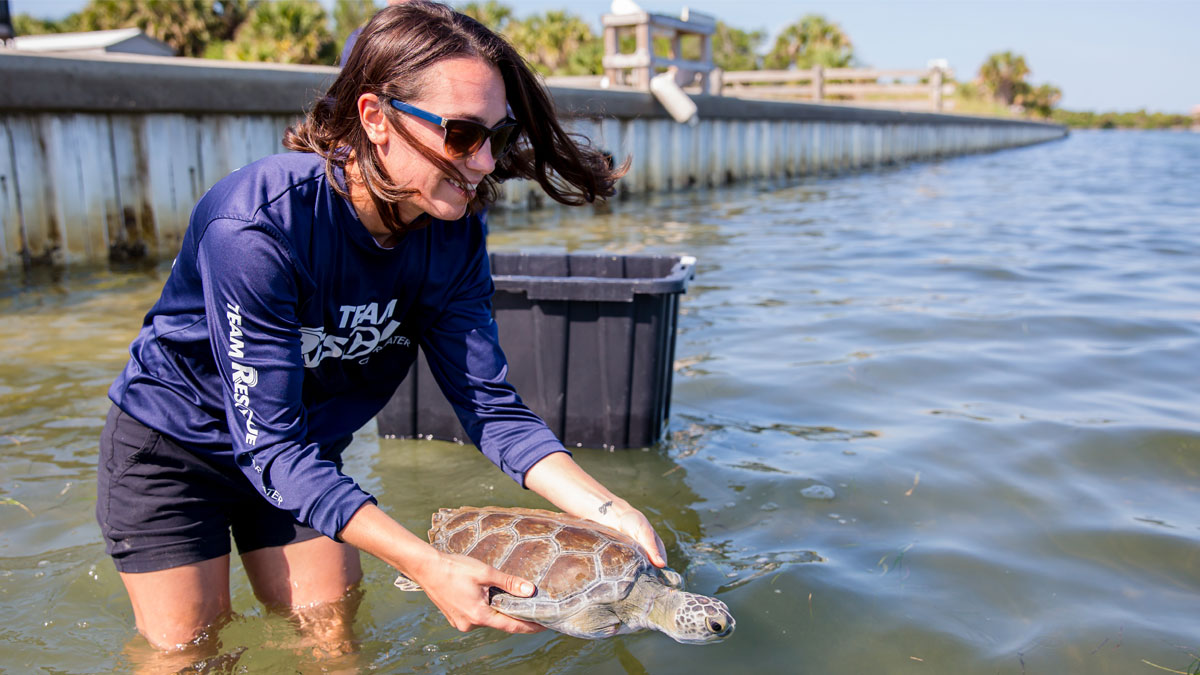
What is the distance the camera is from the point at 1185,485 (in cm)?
437

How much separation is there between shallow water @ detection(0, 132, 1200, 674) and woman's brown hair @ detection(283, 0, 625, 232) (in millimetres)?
1670

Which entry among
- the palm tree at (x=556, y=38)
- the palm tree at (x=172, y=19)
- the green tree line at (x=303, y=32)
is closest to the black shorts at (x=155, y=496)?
the green tree line at (x=303, y=32)

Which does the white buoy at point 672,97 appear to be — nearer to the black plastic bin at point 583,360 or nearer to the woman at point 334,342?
the black plastic bin at point 583,360

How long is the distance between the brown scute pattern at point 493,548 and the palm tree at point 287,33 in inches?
1347

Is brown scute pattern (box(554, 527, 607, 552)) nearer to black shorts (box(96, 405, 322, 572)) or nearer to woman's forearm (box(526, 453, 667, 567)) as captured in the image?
woman's forearm (box(526, 453, 667, 567))

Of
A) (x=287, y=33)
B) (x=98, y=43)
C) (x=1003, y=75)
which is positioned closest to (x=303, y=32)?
(x=287, y=33)

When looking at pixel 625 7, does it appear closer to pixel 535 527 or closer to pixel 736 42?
pixel 535 527

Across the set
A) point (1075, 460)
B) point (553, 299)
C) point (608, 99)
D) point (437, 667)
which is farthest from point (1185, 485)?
point (608, 99)

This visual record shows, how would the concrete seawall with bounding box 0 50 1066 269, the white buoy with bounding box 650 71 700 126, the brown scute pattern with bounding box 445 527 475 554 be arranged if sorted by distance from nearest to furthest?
the brown scute pattern with bounding box 445 527 475 554 → the concrete seawall with bounding box 0 50 1066 269 → the white buoy with bounding box 650 71 700 126

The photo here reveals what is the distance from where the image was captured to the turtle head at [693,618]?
2.70 metres

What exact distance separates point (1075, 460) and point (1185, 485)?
49 cm

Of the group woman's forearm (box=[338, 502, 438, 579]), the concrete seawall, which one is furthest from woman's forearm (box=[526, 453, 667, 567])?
the concrete seawall

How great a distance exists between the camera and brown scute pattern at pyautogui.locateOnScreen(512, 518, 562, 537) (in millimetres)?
2979

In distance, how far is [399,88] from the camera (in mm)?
2352
